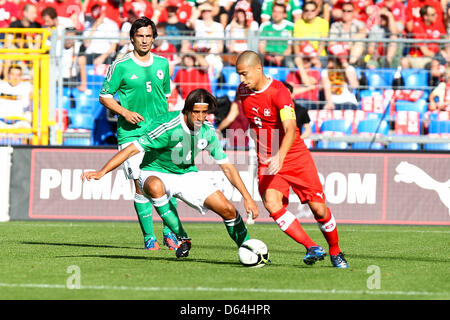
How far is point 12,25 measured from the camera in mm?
17234

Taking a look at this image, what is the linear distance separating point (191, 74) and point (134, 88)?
5109 millimetres

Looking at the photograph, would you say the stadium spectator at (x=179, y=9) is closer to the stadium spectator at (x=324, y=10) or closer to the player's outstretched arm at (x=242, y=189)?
the stadium spectator at (x=324, y=10)

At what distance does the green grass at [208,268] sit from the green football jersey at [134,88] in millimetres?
1377

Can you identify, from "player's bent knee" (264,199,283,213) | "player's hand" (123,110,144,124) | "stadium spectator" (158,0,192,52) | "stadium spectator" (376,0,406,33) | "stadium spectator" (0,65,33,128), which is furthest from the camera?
"stadium spectator" (376,0,406,33)

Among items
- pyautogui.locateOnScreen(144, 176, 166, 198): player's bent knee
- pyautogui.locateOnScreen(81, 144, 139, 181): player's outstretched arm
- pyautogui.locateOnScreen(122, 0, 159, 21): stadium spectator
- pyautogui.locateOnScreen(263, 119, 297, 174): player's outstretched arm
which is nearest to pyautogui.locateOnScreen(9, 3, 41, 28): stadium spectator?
pyautogui.locateOnScreen(122, 0, 159, 21): stadium spectator

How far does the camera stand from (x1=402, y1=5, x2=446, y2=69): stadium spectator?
15250 millimetres

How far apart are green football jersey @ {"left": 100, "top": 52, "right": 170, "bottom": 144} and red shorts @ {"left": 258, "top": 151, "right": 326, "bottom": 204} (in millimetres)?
2055

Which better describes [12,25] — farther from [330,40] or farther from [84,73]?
[330,40]

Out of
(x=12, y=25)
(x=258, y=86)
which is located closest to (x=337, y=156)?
(x=258, y=86)

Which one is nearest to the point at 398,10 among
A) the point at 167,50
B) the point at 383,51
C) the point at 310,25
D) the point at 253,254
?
the point at 310,25

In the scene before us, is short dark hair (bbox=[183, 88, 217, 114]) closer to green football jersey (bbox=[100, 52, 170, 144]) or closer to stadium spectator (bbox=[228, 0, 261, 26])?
green football jersey (bbox=[100, 52, 170, 144])

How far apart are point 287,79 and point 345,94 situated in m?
1.02

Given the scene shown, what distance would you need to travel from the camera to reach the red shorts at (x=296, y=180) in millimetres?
8312

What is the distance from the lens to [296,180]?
835cm
